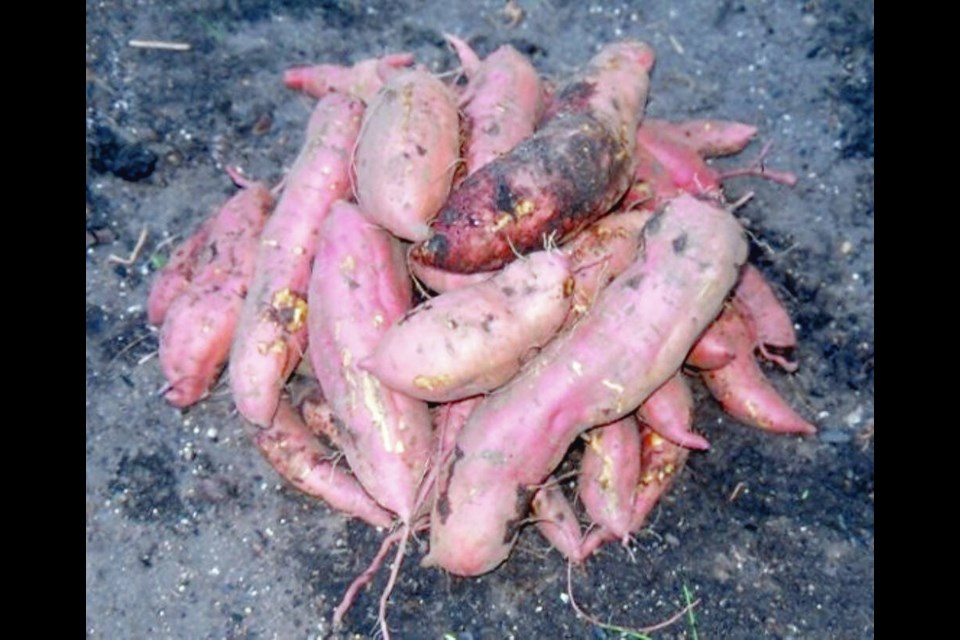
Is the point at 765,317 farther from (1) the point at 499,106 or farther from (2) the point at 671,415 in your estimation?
(1) the point at 499,106

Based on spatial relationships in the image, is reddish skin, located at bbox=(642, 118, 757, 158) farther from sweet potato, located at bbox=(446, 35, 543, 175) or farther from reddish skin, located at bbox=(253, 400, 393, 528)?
reddish skin, located at bbox=(253, 400, 393, 528)

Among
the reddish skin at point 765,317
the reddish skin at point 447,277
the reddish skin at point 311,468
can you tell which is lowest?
the reddish skin at point 311,468

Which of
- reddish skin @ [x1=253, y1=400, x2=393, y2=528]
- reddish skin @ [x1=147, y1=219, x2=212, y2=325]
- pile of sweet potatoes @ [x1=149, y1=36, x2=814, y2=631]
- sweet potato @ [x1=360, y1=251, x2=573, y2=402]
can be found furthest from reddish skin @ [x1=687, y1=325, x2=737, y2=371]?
reddish skin @ [x1=147, y1=219, x2=212, y2=325]

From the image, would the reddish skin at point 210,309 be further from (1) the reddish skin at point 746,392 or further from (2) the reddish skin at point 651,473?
(1) the reddish skin at point 746,392

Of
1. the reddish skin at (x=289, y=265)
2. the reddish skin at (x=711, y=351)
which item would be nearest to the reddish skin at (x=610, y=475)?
the reddish skin at (x=711, y=351)

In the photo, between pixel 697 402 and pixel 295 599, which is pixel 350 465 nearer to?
pixel 295 599

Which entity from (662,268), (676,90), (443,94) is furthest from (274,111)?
(662,268)
